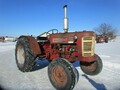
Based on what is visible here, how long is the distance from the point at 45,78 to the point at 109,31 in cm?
8902

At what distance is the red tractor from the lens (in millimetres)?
5355

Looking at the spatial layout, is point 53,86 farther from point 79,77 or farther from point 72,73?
point 79,77

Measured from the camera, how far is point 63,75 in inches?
211

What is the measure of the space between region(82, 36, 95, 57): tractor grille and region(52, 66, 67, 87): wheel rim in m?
0.98

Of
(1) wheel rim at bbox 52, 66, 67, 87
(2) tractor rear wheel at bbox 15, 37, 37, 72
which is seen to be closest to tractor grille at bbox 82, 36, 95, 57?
(1) wheel rim at bbox 52, 66, 67, 87

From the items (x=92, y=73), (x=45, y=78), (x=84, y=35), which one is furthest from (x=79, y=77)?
(x=84, y=35)

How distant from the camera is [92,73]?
23.3 ft

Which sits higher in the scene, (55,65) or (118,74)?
(55,65)

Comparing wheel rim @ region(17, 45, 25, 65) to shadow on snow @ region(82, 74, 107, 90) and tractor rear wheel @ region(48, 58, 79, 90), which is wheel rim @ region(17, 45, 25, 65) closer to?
tractor rear wheel @ region(48, 58, 79, 90)

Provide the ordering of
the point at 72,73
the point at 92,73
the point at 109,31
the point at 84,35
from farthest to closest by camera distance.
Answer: the point at 109,31 → the point at 92,73 → the point at 84,35 → the point at 72,73

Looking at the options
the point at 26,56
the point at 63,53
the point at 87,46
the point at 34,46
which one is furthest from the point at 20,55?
the point at 87,46

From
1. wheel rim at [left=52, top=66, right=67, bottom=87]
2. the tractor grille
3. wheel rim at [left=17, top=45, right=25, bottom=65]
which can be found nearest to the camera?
wheel rim at [left=52, top=66, right=67, bottom=87]

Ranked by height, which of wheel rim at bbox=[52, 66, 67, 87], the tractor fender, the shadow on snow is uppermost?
the tractor fender

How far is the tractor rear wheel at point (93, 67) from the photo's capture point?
6973mm
